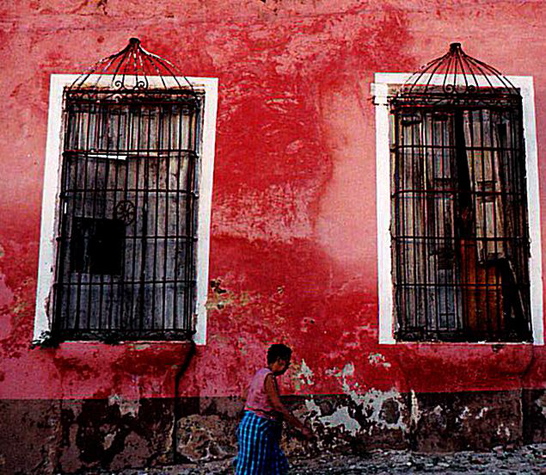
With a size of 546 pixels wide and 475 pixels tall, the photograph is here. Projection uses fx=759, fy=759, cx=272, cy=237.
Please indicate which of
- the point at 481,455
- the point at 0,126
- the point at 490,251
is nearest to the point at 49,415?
the point at 0,126

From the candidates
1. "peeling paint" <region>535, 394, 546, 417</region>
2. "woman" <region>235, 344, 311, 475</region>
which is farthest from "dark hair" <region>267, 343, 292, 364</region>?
"peeling paint" <region>535, 394, 546, 417</region>

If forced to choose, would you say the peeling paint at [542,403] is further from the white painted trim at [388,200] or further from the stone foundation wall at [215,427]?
the white painted trim at [388,200]

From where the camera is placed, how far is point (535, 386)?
229 inches

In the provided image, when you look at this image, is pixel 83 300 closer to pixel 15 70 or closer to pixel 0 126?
pixel 0 126

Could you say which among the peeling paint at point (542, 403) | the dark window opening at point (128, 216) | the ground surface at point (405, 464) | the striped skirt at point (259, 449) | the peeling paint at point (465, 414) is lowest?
the ground surface at point (405, 464)

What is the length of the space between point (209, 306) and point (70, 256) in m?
1.18

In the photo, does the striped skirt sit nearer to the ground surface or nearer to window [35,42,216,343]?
the ground surface

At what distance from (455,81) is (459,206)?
104cm

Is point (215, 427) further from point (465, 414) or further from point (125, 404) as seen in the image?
point (465, 414)

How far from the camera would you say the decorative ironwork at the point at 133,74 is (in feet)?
20.3

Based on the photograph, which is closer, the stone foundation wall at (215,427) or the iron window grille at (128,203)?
the stone foundation wall at (215,427)

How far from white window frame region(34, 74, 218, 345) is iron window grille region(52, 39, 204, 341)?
0.05m

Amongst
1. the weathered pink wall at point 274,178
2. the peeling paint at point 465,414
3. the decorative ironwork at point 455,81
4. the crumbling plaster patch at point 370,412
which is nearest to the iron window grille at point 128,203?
the weathered pink wall at point 274,178

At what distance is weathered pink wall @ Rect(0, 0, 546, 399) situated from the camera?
5.75 meters
